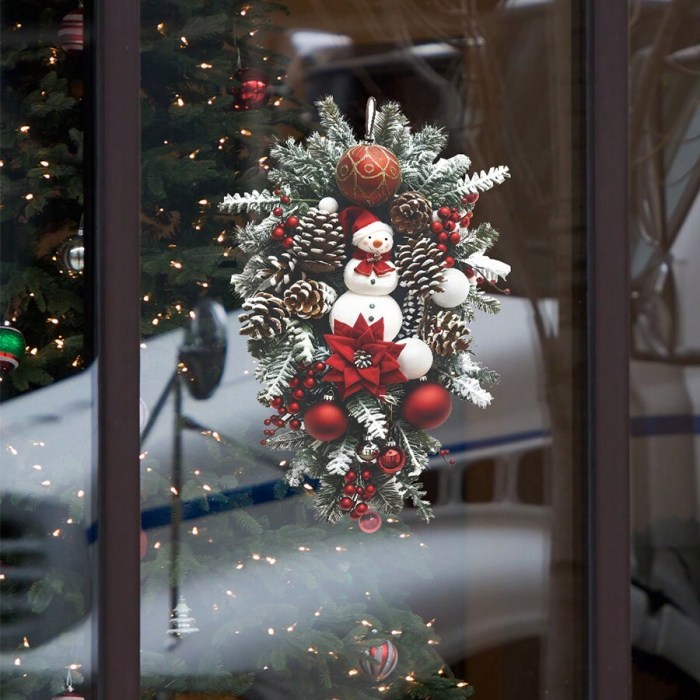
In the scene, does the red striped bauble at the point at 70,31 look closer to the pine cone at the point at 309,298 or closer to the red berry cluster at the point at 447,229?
the pine cone at the point at 309,298

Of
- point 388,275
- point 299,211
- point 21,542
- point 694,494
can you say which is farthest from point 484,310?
point 21,542

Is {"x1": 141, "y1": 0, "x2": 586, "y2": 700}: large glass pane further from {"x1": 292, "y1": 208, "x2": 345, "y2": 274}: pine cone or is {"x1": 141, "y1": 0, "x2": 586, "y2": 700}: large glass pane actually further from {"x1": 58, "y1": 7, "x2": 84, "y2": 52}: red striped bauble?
{"x1": 58, "y1": 7, "x2": 84, "y2": 52}: red striped bauble

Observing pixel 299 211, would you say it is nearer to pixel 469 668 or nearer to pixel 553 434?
pixel 553 434

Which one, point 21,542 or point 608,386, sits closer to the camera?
point 21,542

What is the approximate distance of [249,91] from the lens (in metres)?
3.49

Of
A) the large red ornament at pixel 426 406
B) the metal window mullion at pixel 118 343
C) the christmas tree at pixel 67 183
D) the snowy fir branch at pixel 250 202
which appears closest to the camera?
the metal window mullion at pixel 118 343

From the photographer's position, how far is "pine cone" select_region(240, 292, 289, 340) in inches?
138

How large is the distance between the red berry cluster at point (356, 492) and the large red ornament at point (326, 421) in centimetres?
12

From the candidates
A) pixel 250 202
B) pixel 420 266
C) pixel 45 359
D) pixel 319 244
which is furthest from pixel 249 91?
pixel 45 359

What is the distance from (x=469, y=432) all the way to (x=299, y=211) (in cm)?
80

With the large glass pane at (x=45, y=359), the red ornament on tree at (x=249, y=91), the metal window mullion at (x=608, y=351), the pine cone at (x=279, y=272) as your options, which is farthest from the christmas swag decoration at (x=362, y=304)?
the large glass pane at (x=45, y=359)

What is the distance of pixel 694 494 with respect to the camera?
373 cm

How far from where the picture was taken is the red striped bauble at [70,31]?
3.38m

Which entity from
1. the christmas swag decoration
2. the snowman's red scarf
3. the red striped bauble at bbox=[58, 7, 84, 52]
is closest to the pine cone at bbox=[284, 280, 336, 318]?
the christmas swag decoration
